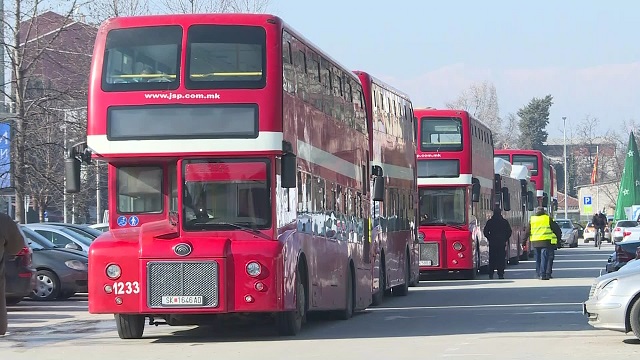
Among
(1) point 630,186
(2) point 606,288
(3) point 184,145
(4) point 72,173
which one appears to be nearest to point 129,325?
(4) point 72,173

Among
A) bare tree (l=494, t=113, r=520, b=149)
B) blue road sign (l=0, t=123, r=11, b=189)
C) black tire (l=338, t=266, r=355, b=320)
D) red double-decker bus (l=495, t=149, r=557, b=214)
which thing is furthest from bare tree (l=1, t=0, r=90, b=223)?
bare tree (l=494, t=113, r=520, b=149)

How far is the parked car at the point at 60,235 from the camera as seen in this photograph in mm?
30672

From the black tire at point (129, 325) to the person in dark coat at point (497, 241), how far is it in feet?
60.7

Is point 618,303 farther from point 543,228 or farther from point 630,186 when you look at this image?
point 630,186

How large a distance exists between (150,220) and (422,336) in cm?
374

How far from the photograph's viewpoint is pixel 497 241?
1394 inches

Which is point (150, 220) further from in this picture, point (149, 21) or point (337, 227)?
point (337, 227)

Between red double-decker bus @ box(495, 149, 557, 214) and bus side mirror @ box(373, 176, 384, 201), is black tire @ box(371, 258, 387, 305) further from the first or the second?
red double-decker bus @ box(495, 149, 557, 214)

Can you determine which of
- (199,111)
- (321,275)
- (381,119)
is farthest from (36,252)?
(199,111)

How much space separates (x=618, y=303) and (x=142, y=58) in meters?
6.35

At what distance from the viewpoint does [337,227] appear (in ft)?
69.4

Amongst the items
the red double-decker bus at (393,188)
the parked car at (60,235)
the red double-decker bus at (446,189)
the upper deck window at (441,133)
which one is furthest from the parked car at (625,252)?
the parked car at (60,235)

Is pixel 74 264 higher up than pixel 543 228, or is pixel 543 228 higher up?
pixel 543 228

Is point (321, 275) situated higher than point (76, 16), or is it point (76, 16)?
point (76, 16)
